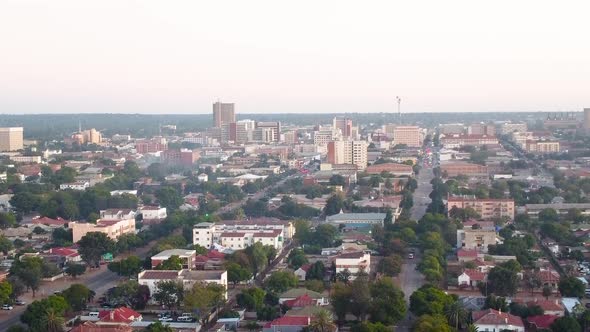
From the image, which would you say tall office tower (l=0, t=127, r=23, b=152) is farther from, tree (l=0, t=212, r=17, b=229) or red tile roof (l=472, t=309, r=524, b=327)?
red tile roof (l=472, t=309, r=524, b=327)

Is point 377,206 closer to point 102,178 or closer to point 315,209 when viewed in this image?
point 315,209

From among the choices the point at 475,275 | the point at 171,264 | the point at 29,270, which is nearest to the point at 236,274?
the point at 171,264

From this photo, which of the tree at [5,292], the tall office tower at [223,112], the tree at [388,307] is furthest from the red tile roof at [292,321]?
the tall office tower at [223,112]

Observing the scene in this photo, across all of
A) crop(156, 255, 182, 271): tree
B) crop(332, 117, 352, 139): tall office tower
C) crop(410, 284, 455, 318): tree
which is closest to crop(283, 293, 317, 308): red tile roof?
crop(410, 284, 455, 318): tree

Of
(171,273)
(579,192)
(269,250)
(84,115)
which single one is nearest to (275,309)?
(171,273)

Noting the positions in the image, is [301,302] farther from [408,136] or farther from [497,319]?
[408,136]
